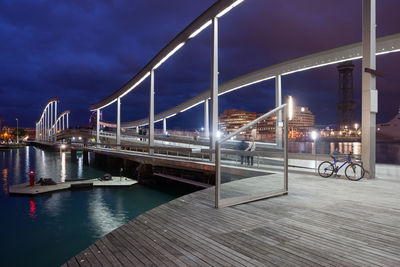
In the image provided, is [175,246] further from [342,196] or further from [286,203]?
[342,196]

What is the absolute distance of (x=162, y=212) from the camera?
17.9ft

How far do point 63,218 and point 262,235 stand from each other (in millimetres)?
13485

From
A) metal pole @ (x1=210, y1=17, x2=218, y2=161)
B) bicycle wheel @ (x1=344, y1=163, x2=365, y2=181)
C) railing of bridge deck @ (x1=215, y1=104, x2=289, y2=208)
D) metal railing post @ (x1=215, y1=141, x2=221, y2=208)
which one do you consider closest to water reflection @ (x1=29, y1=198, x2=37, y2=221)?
metal pole @ (x1=210, y1=17, x2=218, y2=161)

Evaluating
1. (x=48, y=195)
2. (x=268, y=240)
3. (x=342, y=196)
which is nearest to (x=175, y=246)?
(x=268, y=240)

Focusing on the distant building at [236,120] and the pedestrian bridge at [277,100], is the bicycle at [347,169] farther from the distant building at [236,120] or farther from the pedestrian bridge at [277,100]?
the distant building at [236,120]

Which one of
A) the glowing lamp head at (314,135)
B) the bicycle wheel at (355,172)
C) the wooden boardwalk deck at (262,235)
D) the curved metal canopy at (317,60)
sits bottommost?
the wooden boardwalk deck at (262,235)

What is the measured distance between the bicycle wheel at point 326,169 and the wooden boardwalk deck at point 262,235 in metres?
3.07

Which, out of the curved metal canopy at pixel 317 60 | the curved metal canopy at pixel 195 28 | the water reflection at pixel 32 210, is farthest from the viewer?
the water reflection at pixel 32 210

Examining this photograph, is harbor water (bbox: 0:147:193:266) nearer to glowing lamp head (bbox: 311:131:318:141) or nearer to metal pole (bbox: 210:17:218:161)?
metal pole (bbox: 210:17:218:161)

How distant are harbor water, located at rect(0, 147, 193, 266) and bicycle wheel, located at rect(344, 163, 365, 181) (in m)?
9.91

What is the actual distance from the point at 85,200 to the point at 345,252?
17.4 metres

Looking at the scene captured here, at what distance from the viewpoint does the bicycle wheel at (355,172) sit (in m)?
8.90

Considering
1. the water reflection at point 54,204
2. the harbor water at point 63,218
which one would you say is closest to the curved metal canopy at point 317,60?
the harbor water at point 63,218

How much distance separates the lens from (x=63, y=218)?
14.4m
